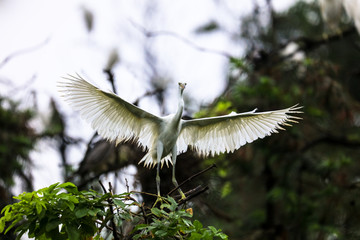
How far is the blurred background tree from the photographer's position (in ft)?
16.5

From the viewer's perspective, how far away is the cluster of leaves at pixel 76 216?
6.61 feet

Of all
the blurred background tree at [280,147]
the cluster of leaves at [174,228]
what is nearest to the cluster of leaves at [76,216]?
the cluster of leaves at [174,228]

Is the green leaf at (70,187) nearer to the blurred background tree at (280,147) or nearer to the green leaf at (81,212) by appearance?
the green leaf at (81,212)

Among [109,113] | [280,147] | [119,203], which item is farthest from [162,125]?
[280,147]

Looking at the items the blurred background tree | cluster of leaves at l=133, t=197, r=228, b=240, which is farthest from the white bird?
the blurred background tree

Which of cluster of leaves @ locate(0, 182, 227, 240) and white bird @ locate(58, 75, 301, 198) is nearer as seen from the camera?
cluster of leaves @ locate(0, 182, 227, 240)

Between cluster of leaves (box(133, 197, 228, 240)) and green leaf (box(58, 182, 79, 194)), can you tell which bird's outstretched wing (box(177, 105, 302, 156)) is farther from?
green leaf (box(58, 182, 79, 194))

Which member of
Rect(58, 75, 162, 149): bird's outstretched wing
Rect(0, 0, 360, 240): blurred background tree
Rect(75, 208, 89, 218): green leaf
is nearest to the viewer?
Rect(75, 208, 89, 218): green leaf

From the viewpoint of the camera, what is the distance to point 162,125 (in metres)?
2.81

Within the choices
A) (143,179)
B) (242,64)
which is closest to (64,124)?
(242,64)

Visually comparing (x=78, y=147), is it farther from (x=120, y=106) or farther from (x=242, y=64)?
(x=120, y=106)

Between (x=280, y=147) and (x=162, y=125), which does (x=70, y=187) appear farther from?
(x=280, y=147)

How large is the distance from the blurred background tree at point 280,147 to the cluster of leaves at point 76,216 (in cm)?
176

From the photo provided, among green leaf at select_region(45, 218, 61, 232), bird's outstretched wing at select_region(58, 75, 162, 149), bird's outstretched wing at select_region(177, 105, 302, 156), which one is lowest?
green leaf at select_region(45, 218, 61, 232)
